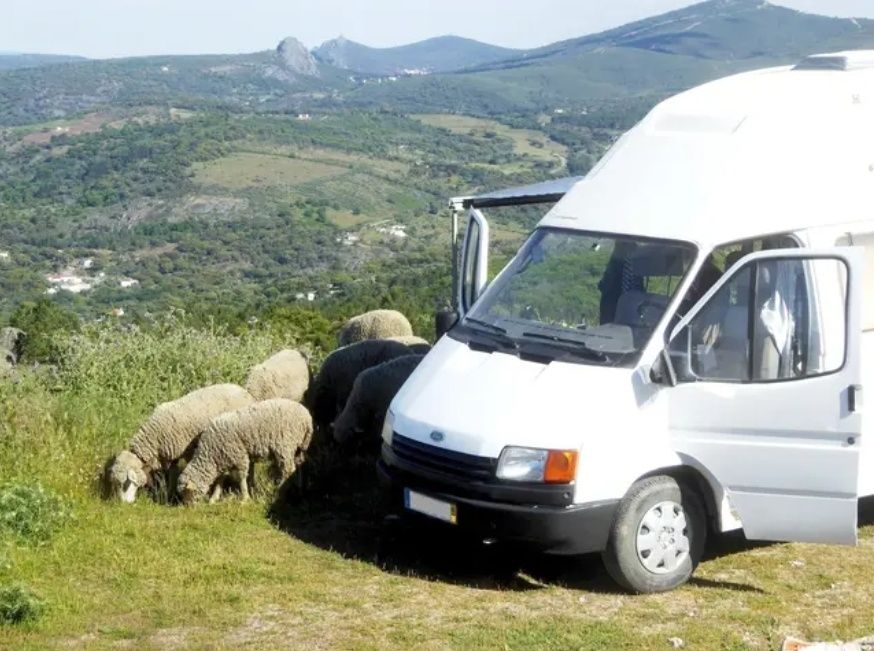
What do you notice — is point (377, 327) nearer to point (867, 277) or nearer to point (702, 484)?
point (867, 277)

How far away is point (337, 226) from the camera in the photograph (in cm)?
9088

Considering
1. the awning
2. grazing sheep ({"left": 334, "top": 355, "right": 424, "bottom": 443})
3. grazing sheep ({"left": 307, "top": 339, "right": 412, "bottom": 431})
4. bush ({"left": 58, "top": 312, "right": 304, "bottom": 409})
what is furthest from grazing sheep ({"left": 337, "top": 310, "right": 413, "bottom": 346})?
the awning

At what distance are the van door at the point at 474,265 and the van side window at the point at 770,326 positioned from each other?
2.20m

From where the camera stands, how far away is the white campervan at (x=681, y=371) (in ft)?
25.2

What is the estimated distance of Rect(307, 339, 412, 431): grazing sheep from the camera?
12.6 meters

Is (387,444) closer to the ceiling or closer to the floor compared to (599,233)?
closer to the floor

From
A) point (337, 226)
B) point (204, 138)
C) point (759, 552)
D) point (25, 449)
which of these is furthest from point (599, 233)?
point (204, 138)

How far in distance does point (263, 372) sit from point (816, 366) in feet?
18.6

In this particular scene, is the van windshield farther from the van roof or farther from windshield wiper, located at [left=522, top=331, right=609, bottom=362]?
the van roof

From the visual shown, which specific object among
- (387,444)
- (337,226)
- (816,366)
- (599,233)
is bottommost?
(337,226)

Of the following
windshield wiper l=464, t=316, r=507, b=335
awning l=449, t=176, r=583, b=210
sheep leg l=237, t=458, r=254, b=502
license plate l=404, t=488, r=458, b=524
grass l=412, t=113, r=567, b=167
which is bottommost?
grass l=412, t=113, r=567, b=167

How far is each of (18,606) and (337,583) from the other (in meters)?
1.95

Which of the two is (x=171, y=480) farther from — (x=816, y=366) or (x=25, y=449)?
(x=816, y=366)

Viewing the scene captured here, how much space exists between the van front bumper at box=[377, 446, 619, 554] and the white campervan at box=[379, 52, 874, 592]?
0.04ft
